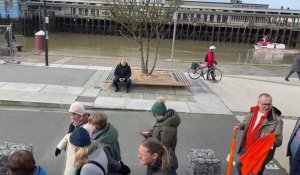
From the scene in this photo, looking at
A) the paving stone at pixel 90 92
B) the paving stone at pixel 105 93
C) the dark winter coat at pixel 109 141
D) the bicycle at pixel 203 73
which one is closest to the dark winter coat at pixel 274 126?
the dark winter coat at pixel 109 141

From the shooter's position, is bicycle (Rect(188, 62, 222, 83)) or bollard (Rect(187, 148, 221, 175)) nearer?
bollard (Rect(187, 148, 221, 175))

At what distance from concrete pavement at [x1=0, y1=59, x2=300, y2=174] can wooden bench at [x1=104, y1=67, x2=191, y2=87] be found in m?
0.27

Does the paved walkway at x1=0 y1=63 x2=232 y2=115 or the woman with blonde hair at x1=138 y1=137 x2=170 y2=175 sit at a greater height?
the woman with blonde hair at x1=138 y1=137 x2=170 y2=175

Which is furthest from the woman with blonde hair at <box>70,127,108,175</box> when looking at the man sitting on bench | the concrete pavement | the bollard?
the man sitting on bench

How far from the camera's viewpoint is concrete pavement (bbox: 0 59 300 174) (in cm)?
1015

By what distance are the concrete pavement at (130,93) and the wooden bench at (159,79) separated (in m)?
0.27

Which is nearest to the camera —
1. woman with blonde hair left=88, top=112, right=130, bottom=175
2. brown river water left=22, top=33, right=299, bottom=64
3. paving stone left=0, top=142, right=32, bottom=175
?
woman with blonde hair left=88, top=112, right=130, bottom=175

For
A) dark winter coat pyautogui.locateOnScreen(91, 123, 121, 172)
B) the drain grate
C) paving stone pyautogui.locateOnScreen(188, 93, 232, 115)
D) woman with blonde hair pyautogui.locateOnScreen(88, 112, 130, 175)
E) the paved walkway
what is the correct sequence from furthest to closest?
the drain grate
paving stone pyautogui.locateOnScreen(188, 93, 232, 115)
the paved walkway
woman with blonde hair pyautogui.locateOnScreen(88, 112, 130, 175)
dark winter coat pyautogui.locateOnScreen(91, 123, 121, 172)

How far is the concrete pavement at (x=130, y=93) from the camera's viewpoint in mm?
10148

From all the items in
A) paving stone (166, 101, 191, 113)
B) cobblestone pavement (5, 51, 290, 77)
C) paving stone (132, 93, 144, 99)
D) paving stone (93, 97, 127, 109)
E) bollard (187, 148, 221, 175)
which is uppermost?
bollard (187, 148, 221, 175)

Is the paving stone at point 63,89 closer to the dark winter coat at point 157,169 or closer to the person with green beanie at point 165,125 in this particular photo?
the person with green beanie at point 165,125

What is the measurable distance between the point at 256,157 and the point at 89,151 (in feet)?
9.22

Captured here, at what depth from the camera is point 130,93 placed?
1166 cm

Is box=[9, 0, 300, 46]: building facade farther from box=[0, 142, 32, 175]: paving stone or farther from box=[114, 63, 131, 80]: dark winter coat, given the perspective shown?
box=[0, 142, 32, 175]: paving stone
